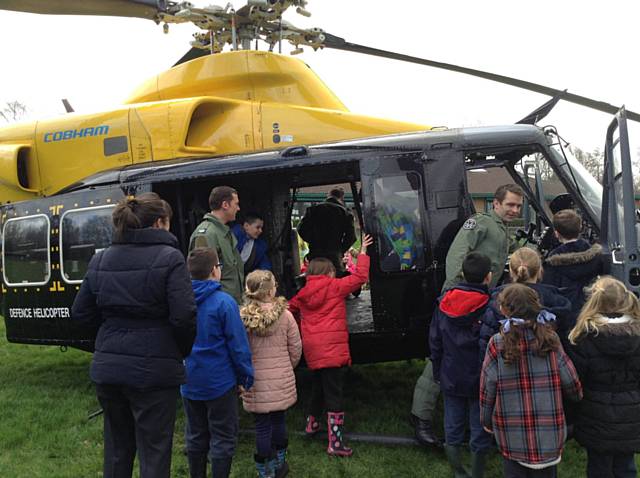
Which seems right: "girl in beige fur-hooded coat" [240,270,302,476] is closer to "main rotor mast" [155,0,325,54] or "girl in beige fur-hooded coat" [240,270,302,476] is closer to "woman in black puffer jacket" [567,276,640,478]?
"woman in black puffer jacket" [567,276,640,478]

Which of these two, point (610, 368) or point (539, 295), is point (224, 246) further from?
point (610, 368)

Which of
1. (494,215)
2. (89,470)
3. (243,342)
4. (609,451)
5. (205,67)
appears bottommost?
(89,470)

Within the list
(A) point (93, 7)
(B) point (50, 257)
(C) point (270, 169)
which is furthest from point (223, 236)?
(A) point (93, 7)

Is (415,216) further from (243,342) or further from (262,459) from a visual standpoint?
(262,459)

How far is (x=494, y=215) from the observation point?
416 centimetres

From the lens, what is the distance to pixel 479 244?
400cm

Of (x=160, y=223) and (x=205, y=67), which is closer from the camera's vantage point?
(x=160, y=223)

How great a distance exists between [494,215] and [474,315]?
3.54 ft

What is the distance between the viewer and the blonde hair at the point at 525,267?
10.8 ft

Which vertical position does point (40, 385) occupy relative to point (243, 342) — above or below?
below

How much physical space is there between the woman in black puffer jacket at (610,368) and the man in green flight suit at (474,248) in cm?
117

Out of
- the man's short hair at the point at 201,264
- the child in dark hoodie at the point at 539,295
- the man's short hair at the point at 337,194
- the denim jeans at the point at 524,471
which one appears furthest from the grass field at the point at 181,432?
the man's short hair at the point at 337,194

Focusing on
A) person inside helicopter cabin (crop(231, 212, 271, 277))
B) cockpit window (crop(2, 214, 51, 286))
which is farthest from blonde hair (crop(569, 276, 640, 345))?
cockpit window (crop(2, 214, 51, 286))

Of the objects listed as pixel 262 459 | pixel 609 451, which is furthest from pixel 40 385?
pixel 609 451
